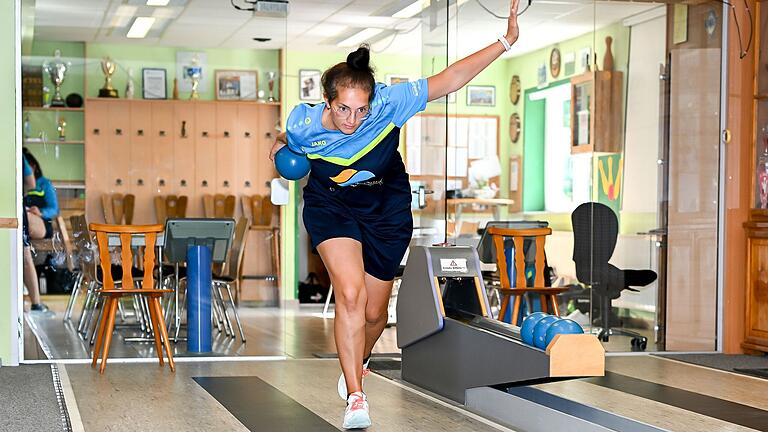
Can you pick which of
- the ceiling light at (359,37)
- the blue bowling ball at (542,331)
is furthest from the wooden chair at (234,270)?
the ceiling light at (359,37)

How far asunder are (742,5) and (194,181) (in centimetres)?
352

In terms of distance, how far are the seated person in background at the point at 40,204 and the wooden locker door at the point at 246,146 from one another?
1101mm

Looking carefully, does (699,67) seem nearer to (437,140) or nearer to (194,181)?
(437,140)

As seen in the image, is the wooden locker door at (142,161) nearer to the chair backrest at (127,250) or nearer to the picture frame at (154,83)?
the picture frame at (154,83)

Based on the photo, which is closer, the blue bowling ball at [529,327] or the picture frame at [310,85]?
the blue bowling ball at [529,327]

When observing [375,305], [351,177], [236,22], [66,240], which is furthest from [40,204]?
[351,177]

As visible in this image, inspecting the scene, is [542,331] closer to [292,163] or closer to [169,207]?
[292,163]

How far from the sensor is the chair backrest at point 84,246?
6480 mm

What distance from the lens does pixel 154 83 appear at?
22.3 feet

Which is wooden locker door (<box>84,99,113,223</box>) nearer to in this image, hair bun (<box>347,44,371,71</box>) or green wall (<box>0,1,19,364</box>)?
green wall (<box>0,1,19,364</box>)

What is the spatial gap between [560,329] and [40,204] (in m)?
3.53

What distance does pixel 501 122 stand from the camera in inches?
284

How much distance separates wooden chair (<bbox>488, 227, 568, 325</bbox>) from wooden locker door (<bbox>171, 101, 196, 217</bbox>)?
1.87 meters

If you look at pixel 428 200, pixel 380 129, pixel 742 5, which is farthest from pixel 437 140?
pixel 380 129
